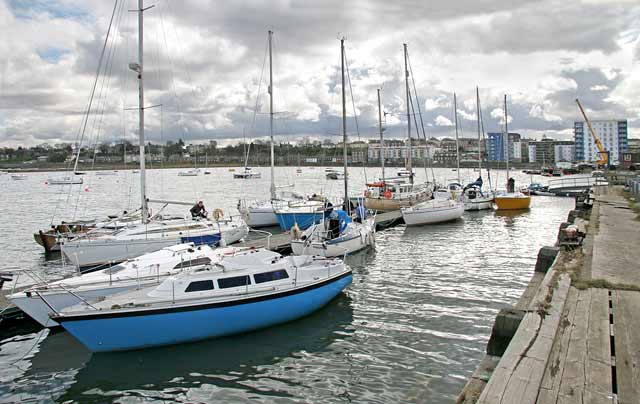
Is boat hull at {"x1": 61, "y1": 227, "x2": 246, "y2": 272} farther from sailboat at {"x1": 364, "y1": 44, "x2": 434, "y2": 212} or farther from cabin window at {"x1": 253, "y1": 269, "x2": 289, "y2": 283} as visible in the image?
sailboat at {"x1": 364, "y1": 44, "x2": 434, "y2": 212}

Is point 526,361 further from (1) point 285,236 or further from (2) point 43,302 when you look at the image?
(1) point 285,236

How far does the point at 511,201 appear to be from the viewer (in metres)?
45.0

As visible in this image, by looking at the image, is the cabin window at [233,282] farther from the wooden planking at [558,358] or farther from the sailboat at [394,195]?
the sailboat at [394,195]

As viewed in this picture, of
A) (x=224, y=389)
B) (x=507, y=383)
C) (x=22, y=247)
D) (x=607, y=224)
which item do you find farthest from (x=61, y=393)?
(x=22, y=247)

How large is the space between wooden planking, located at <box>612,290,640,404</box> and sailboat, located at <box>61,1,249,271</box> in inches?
632

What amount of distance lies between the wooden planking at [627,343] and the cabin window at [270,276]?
874 centimetres

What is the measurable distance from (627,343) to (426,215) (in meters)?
29.1

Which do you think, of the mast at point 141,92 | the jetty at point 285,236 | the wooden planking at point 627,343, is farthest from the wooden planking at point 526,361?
the mast at point 141,92

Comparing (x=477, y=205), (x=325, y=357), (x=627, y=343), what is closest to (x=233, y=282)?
(x=325, y=357)

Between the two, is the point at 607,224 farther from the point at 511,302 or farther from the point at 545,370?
the point at 545,370

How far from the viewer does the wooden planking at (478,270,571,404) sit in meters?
6.23

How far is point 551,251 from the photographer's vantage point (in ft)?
49.8

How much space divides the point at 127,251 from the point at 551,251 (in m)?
18.8

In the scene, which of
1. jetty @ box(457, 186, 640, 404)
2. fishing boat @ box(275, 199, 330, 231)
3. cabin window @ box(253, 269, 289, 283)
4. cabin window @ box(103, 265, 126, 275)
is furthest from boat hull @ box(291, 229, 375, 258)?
jetty @ box(457, 186, 640, 404)
